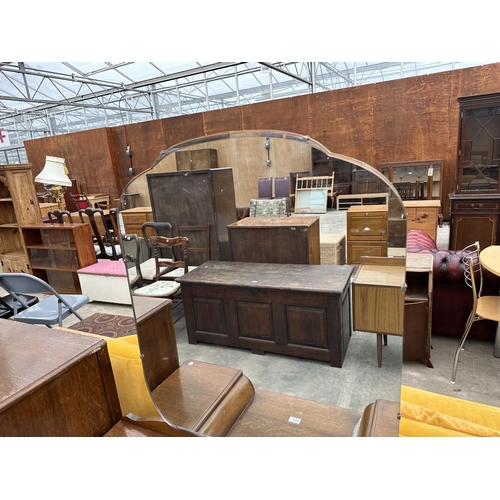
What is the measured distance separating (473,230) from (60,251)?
4.67 meters

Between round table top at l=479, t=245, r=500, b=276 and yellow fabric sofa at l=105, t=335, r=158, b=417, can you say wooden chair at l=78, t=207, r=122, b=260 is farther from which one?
round table top at l=479, t=245, r=500, b=276

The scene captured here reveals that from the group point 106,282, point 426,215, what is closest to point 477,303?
point 426,215

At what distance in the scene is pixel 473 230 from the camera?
382cm

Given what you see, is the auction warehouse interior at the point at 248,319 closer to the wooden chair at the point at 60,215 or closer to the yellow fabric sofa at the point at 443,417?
the yellow fabric sofa at the point at 443,417

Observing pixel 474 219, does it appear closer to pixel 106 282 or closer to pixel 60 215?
pixel 106 282

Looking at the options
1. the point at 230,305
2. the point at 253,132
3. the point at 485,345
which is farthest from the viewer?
the point at 485,345

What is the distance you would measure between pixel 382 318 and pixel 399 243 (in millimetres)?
190

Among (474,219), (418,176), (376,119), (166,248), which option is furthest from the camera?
(376,119)

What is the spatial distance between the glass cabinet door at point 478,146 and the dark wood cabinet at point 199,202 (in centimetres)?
404

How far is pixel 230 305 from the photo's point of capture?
34.8 inches

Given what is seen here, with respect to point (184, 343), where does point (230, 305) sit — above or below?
above
